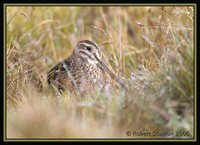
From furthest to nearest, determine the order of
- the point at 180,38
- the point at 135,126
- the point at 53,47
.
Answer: the point at 53,47 → the point at 180,38 → the point at 135,126

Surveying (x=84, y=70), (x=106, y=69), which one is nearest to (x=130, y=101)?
(x=106, y=69)

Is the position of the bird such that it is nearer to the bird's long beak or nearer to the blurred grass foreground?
the bird's long beak

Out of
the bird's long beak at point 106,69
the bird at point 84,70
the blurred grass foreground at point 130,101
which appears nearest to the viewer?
the blurred grass foreground at point 130,101

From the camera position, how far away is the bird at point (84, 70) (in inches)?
349

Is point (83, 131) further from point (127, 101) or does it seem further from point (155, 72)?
point (155, 72)

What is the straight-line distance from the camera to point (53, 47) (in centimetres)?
1260

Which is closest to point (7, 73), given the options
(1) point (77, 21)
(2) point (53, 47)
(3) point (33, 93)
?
(3) point (33, 93)

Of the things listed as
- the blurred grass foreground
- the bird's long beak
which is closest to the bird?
the bird's long beak

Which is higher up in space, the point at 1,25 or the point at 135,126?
the point at 1,25

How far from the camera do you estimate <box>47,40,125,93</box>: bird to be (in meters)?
8.87

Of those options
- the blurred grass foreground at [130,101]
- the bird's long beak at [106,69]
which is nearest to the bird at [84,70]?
the bird's long beak at [106,69]

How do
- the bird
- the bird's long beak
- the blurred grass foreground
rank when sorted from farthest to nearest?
the bird < the bird's long beak < the blurred grass foreground

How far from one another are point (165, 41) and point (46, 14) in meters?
4.92

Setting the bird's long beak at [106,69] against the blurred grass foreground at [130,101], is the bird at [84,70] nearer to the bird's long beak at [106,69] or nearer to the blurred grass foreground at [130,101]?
the bird's long beak at [106,69]
